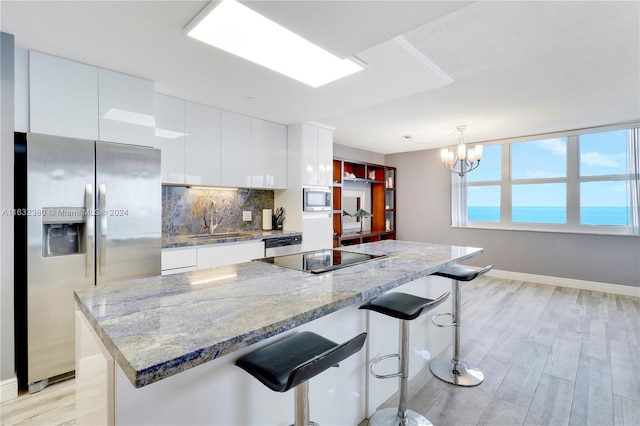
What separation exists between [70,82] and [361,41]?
217cm

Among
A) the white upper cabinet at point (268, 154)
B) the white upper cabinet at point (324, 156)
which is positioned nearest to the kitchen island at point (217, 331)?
the white upper cabinet at point (268, 154)

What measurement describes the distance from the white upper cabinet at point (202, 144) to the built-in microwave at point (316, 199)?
116cm

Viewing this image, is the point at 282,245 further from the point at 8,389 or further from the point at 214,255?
the point at 8,389

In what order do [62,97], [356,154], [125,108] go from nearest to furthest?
1. [62,97]
2. [125,108]
3. [356,154]

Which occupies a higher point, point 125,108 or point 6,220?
point 125,108

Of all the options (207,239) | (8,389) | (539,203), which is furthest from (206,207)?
(539,203)

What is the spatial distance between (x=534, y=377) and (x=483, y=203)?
3.87 metres

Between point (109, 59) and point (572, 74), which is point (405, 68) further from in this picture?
point (109, 59)

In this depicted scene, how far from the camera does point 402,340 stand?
174 cm

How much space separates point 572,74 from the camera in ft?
8.83

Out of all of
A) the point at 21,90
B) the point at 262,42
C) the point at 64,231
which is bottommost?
the point at 64,231

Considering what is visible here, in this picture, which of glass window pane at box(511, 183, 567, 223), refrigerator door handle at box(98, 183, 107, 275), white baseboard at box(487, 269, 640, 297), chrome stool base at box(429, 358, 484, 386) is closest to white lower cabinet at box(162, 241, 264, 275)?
refrigerator door handle at box(98, 183, 107, 275)

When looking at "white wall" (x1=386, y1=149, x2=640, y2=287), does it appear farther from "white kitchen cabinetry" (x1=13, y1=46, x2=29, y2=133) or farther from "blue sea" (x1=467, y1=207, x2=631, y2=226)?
"white kitchen cabinetry" (x1=13, y1=46, x2=29, y2=133)

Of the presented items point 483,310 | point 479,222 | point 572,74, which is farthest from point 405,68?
point 479,222
